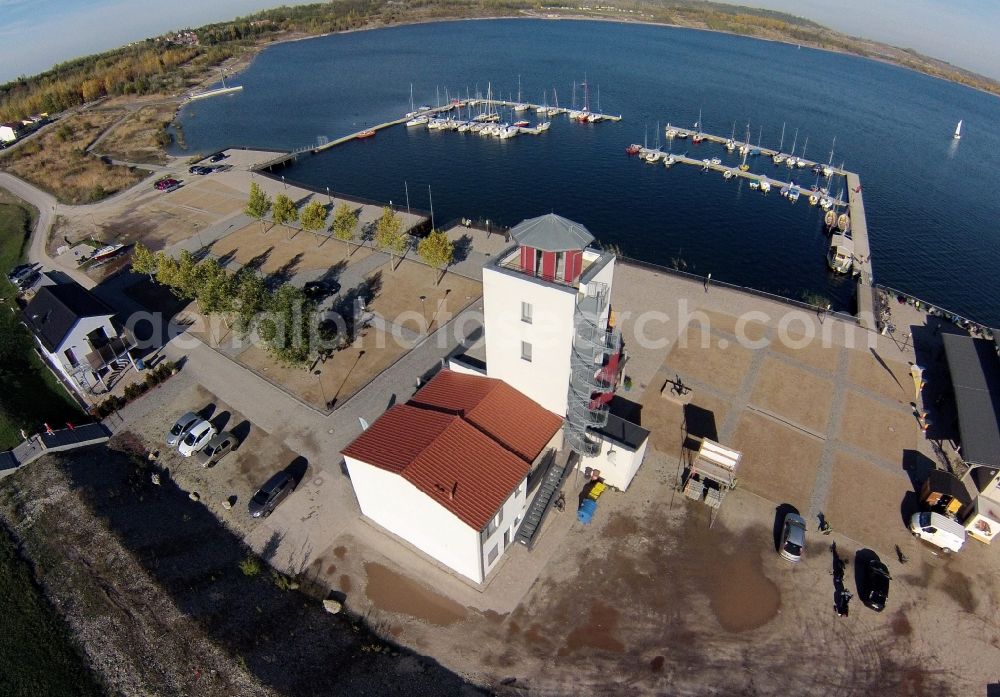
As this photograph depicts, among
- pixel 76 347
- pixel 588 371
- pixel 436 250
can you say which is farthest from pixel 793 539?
pixel 76 347

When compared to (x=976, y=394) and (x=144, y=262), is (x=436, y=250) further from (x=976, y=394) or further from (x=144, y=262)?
(x=976, y=394)

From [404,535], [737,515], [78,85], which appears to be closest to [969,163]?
[737,515]

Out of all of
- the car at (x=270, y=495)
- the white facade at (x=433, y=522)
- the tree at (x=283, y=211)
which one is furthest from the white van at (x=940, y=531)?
the tree at (x=283, y=211)

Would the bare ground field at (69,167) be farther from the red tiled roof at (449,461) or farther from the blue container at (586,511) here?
the blue container at (586,511)

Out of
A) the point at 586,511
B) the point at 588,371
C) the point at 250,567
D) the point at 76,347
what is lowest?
the point at 250,567

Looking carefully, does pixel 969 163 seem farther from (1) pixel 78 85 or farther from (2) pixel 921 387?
(1) pixel 78 85

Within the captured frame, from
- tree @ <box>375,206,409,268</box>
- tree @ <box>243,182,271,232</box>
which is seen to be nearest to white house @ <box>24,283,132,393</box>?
tree @ <box>243,182,271,232</box>
